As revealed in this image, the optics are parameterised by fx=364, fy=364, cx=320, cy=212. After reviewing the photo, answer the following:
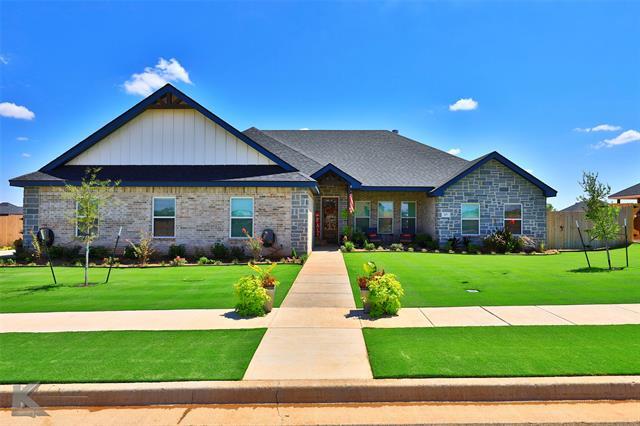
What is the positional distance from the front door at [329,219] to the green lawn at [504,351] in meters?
15.0

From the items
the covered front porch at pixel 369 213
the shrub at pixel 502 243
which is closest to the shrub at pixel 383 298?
the covered front porch at pixel 369 213

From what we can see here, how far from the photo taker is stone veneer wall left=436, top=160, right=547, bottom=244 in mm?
19625

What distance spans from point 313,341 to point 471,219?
1630cm

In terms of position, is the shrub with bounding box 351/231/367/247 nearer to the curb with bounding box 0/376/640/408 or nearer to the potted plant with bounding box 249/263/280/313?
the potted plant with bounding box 249/263/280/313

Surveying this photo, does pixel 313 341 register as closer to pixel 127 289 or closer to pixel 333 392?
pixel 333 392

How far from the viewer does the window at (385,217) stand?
21.5 m

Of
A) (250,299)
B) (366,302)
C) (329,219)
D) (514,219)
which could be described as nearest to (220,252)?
(329,219)

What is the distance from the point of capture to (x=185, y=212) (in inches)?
623

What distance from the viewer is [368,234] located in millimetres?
20641

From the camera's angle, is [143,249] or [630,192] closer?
[143,249]

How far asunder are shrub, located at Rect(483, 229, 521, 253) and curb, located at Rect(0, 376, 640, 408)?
15.5 metres

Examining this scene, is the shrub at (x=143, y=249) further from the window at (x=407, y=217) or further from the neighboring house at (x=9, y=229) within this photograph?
the neighboring house at (x=9, y=229)

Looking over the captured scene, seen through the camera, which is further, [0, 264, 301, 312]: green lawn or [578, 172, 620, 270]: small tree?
[578, 172, 620, 270]: small tree

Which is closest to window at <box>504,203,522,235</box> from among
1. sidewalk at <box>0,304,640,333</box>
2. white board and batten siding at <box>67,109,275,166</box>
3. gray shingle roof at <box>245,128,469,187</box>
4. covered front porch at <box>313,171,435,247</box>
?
gray shingle roof at <box>245,128,469,187</box>
